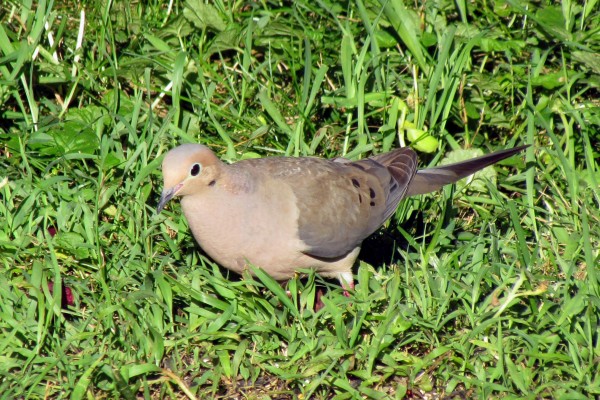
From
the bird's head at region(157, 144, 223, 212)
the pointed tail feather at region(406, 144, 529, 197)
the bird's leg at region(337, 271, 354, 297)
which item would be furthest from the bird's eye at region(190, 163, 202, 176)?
the pointed tail feather at region(406, 144, 529, 197)

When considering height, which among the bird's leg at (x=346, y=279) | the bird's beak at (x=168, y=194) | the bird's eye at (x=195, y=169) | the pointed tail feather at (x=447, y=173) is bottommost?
the bird's leg at (x=346, y=279)

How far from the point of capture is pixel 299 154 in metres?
5.30

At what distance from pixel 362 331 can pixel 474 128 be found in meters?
2.01

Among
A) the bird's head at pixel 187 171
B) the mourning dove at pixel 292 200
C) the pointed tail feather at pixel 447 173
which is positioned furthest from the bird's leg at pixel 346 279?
the bird's head at pixel 187 171

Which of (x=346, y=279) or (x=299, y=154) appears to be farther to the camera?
(x=299, y=154)

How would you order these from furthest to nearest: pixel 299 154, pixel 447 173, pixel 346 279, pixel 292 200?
pixel 299 154 < pixel 447 173 < pixel 346 279 < pixel 292 200

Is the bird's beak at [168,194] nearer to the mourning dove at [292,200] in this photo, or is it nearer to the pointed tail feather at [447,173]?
the mourning dove at [292,200]

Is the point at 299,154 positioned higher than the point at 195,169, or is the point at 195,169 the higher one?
the point at 195,169

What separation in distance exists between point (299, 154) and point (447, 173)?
Answer: 0.92 m

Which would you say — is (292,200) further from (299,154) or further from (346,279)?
(299,154)

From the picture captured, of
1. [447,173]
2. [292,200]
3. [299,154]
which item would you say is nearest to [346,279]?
[292,200]

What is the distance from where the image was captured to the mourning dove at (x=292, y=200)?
4.15 metres

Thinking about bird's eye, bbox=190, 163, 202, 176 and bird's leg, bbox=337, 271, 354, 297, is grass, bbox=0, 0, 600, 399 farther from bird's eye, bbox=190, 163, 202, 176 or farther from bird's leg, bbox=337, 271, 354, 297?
bird's eye, bbox=190, 163, 202, 176

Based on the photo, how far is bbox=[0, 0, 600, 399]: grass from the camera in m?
4.01
